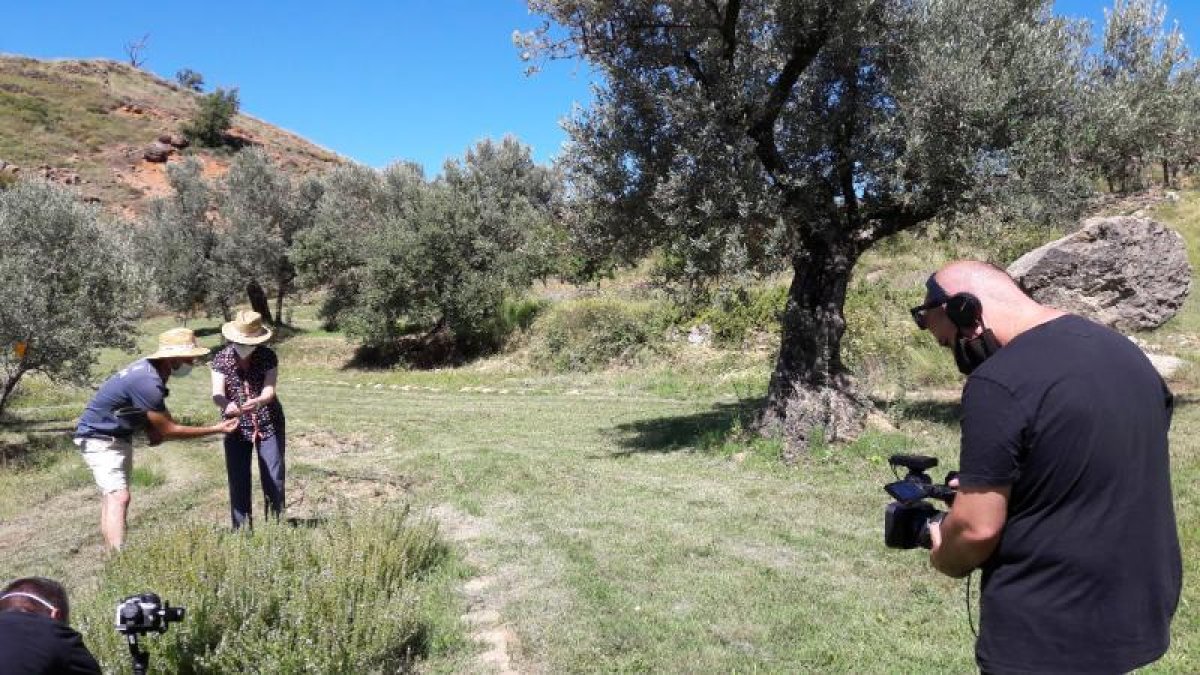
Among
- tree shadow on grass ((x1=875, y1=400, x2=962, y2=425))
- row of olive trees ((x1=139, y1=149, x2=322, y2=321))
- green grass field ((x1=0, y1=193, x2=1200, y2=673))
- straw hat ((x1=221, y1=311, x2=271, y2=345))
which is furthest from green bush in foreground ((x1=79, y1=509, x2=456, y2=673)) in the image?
row of olive trees ((x1=139, y1=149, x2=322, y2=321))

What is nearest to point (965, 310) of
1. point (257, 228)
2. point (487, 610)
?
point (487, 610)

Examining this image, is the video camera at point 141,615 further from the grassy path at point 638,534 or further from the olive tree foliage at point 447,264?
the olive tree foliage at point 447,264

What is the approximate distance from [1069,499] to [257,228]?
121 feet

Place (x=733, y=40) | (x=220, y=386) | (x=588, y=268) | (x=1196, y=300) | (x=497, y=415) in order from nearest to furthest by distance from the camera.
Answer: (x=220, y=386) → (x=733, y=40) → (x=497, y=415) → (x=1196, y=300) → (x=588, y=268)

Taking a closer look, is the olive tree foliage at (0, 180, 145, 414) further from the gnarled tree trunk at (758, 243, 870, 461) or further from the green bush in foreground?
the gnarled tree trunk at (758, 243, 870, 461)

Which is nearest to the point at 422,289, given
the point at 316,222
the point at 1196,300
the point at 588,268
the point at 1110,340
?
the point at 588,268

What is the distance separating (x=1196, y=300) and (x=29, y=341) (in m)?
23.9

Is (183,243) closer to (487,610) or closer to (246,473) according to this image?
(246,473)

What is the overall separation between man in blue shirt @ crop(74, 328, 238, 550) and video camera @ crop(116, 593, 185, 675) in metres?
3.32

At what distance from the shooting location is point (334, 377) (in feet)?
83.0

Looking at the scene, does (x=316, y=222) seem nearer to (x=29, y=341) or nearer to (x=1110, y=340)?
(x=29, y=341)

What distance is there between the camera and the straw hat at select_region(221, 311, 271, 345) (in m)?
7.23

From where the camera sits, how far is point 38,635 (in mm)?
3025

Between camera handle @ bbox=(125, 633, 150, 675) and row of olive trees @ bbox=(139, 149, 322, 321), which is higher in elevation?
row of olive trees @ bbox=(139, 149, 322, 321)
